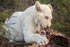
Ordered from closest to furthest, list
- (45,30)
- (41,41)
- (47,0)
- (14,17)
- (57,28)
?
(41,41) < (45,30) < (14,17) < (57,28) < (47,0)

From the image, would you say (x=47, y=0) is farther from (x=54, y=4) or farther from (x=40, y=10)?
(x=40, y=10)

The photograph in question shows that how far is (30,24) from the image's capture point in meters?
5.36

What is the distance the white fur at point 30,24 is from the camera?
16.8 ft

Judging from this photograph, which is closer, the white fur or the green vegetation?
the white fur

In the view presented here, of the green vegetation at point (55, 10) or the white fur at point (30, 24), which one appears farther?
the green vegetation at point (55, 10)

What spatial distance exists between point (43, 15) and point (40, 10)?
9 cm

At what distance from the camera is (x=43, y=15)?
17.1 feet

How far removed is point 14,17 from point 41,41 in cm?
99

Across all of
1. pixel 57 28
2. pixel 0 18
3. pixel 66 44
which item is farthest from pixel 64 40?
pixel 0 18

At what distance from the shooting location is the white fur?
5.13m

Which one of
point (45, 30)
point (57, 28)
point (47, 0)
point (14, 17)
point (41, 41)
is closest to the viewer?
point (41, 41)

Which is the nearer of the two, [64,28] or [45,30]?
[45,30]

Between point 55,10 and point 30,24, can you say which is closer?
point 30,24

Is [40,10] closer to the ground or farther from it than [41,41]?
farther from it
